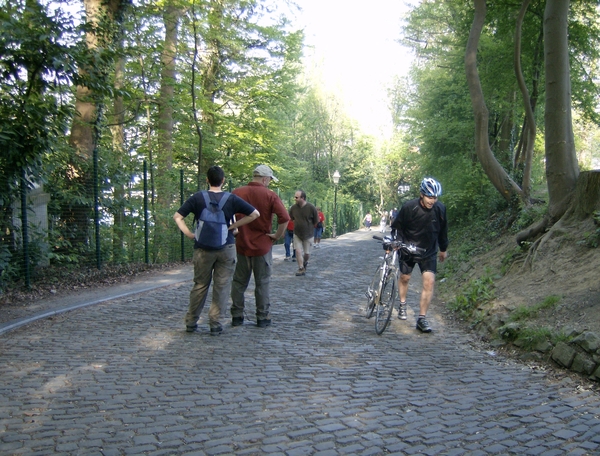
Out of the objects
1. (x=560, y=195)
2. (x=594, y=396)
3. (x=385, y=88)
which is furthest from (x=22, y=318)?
(x=385, y=88)

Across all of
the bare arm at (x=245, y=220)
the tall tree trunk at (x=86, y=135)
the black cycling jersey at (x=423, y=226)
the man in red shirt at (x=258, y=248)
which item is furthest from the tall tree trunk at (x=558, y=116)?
the tall tree trunk at (x=86, y=135)

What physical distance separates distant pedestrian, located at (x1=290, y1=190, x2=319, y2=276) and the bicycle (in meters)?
5.78

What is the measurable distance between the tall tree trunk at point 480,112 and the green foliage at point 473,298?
174 inches

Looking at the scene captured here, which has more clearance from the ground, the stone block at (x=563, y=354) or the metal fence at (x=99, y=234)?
the metal fence at (x=99, y=234)

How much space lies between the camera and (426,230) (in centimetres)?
721

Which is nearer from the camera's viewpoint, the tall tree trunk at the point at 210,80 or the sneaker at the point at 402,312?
the sneaker at the point at 402,312

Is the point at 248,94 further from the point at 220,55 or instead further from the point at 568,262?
the point at 568,262

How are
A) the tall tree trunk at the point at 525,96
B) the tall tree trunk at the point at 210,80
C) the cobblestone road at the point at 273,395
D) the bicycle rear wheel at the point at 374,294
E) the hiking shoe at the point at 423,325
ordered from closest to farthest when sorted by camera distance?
the cobblestone road at the point at 273,395, the hiking shoe at the point at 423,325, the bicycle rear wheel at the point at 374,294, the tall tree trunk at the point at 525,96, the tall tree trunk at the point at 210,80

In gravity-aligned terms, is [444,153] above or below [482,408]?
above

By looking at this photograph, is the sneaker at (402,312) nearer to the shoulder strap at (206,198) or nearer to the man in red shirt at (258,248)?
the man in red shirt at (258,248)

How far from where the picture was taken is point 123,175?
42.0ft

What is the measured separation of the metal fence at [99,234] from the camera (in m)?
9.37

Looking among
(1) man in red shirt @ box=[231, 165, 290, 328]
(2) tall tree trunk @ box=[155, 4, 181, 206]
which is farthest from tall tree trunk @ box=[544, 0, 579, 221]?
(2) tall tree trunk @ box=[155, 4, 181, 206]

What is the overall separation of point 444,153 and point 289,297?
15.1 meters
